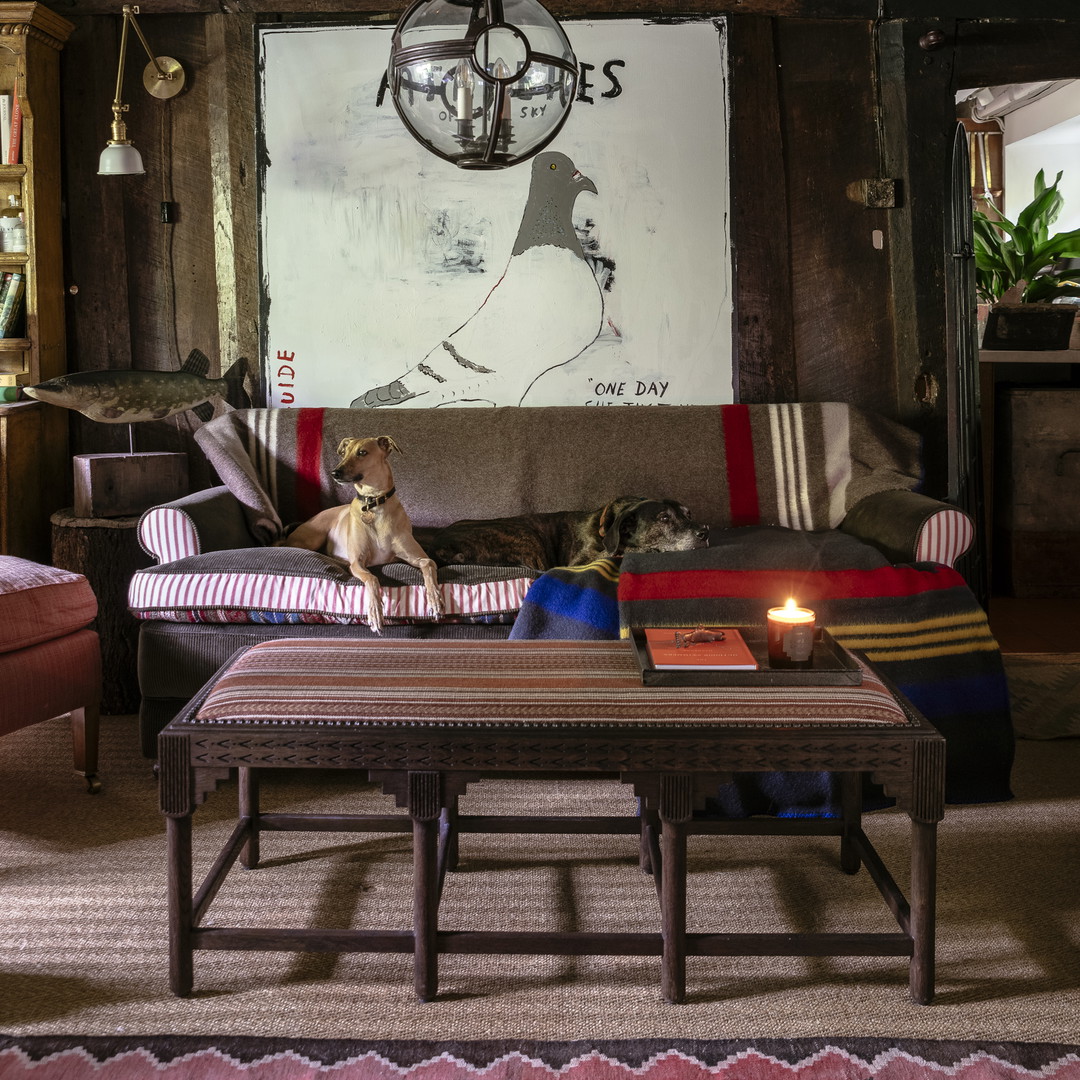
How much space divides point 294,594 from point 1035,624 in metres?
3.16

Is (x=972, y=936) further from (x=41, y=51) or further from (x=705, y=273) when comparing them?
(x=41, y=51)

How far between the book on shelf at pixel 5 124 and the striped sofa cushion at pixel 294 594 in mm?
1932

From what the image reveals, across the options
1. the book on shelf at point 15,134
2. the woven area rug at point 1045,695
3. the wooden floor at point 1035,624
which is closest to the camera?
the woven area rug at point 1045,695

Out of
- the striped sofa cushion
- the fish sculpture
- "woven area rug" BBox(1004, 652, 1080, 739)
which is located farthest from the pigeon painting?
"woven area rug" BBox(1004, 652, 1080, 739)

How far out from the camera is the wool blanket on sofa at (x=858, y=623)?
9.01 feet

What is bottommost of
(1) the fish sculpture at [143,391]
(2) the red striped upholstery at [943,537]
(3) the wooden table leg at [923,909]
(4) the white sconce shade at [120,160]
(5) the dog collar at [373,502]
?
(3) the wooden table leg at [923,909]

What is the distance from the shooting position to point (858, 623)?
2863mm

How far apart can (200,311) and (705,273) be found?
6.39 ft

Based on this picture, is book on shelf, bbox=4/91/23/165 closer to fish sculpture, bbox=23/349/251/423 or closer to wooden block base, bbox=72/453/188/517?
fish sculpture, bbox=23/349/251/423

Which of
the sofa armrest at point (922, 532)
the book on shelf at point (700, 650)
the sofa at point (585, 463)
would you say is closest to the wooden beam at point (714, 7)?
the sofa at point (585, 463)

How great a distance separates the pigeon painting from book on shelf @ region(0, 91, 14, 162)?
153cm

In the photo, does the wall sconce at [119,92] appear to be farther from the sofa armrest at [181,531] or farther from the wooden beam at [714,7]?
the sofa armrest at [181,531]

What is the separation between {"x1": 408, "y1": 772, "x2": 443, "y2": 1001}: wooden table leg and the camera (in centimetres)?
186

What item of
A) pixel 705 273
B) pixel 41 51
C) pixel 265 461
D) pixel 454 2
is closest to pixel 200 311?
pixel 265 461
